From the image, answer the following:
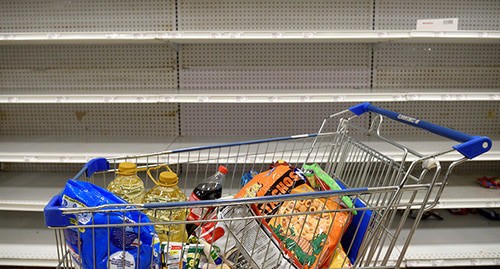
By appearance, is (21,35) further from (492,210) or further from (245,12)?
(492,210)

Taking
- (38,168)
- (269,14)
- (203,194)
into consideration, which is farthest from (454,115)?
(38,168)

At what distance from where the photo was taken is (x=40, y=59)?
2600 mm

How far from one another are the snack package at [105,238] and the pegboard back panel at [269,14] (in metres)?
1.76

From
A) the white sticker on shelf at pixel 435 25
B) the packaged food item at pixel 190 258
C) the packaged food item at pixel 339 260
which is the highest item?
the white sticker on shelf at pixel 435 25

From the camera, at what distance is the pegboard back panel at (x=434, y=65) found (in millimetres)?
2611

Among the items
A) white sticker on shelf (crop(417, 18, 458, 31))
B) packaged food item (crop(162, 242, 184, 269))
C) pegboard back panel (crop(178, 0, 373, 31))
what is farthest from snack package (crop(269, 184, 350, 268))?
pegboard back panel (crop(178, 0, 373, 31))

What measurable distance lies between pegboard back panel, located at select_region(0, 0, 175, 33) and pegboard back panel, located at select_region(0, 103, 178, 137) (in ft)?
1.71

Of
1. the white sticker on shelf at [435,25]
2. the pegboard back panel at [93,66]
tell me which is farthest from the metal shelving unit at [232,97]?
the pegboard back panel at [93,66]

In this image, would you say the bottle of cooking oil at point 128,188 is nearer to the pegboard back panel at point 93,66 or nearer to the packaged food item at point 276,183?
the packaged food item at point 276,183

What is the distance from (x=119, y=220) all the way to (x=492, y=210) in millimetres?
2559

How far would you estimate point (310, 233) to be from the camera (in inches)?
45.8

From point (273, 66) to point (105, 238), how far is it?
1836 millimetres

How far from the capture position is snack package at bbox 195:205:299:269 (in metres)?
1.11

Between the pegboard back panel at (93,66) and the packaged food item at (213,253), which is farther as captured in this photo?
the pegboard back panel at (93,66)
